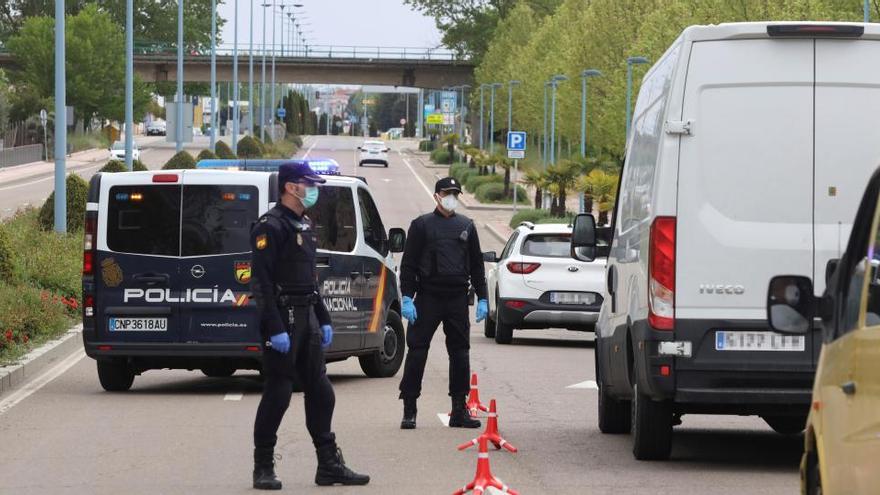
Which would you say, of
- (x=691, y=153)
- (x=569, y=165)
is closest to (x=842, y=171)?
(x=691, y=153)

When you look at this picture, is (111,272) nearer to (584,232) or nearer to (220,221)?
(220,221)

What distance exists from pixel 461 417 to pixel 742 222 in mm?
3598

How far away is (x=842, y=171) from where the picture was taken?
35.0ft

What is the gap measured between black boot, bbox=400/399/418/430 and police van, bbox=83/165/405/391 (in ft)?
9.50

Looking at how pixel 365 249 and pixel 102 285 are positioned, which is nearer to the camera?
pixel 102 285

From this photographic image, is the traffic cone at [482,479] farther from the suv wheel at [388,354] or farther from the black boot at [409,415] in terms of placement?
the suv wheel at [388,354]

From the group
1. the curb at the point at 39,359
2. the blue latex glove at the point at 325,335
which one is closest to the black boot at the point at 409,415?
the blue latex glove at the point at 325,335

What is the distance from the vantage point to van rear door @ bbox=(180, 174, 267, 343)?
1616 centimetres

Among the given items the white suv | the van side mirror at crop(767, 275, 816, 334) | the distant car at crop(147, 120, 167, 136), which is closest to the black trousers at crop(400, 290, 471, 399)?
the van side mirror at crop(767, 275, 816, 334)

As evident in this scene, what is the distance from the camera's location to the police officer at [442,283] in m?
13.3

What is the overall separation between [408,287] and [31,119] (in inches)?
3781

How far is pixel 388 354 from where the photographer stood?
18.5 m

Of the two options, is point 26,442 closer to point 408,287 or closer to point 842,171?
point 408,287

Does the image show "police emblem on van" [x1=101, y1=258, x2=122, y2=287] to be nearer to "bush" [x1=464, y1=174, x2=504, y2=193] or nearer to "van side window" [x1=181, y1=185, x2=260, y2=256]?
"van side window" [x1=181, y1=185, x2=260, y2=256]
